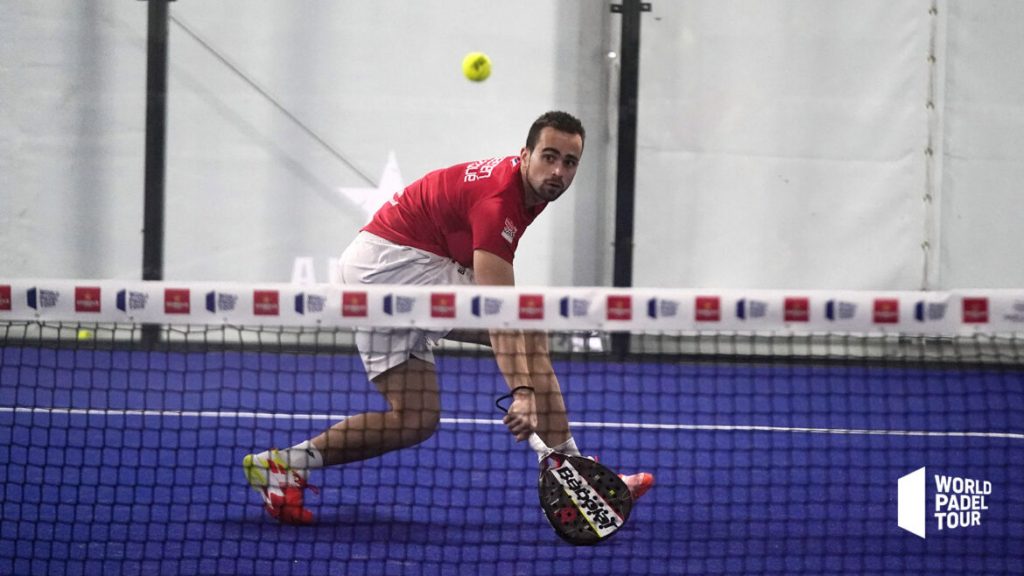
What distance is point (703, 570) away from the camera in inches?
117

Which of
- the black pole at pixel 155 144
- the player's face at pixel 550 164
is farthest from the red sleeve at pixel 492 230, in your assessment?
the black pole at pixel 155 144

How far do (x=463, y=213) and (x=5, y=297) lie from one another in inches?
52.4

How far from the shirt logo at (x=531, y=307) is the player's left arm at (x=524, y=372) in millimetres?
220

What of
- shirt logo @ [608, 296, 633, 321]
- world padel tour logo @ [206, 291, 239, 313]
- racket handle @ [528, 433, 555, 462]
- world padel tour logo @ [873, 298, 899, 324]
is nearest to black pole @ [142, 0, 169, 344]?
racket handle @ [528, 433, 555, 462]

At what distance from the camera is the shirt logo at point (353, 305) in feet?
8.70

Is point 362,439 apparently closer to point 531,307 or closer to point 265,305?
point 265,305

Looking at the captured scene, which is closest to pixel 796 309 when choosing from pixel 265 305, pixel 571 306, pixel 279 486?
pixel 571 306

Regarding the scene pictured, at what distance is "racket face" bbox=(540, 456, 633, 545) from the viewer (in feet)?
10.1

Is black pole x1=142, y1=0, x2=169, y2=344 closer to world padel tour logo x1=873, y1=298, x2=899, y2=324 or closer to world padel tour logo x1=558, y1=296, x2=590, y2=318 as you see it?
world padel tour logo x1=558, y1=296, x2=590, y2=318

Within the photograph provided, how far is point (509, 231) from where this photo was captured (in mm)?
3199

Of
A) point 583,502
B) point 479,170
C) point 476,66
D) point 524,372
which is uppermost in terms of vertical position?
point 476,66

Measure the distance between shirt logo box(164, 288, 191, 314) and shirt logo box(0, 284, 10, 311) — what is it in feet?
1.22

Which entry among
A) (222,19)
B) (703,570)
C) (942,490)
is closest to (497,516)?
(703,570)

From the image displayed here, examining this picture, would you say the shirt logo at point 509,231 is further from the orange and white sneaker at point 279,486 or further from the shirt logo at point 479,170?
the orange and white sneaker at point 279,486
